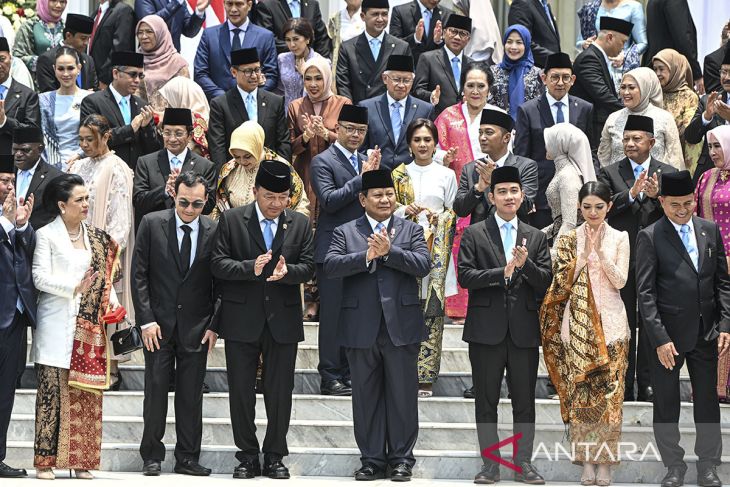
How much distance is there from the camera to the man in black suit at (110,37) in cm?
1298

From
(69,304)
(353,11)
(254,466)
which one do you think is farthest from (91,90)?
(254,466)

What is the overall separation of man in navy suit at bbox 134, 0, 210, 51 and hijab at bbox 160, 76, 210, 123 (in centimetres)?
164

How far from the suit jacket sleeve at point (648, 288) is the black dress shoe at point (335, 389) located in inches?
86.4

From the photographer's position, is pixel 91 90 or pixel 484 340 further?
pixel 91 90

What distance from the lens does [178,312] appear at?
956 centimetres

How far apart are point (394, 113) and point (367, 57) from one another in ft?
3.67

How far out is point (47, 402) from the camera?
919 cm

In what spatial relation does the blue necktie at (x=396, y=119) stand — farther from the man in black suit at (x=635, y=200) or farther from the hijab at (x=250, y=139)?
the man in black suit at (x=635, y=200)

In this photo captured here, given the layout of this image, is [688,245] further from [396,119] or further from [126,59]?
[126,59]

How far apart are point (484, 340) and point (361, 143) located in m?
2.08

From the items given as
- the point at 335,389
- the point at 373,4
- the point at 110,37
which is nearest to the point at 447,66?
the point at 373,4

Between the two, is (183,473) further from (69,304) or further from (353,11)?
(353,11)

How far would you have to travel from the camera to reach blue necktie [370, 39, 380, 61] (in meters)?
12.3

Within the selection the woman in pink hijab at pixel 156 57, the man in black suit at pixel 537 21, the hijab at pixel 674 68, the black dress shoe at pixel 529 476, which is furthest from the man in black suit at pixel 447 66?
the black dress shoe at pixel 529 476
